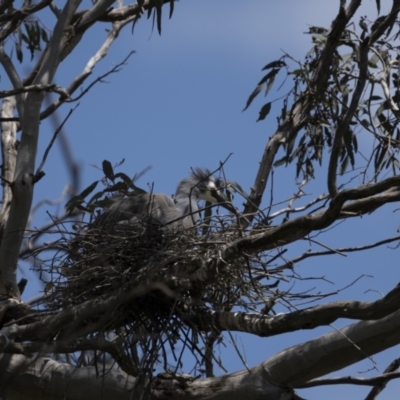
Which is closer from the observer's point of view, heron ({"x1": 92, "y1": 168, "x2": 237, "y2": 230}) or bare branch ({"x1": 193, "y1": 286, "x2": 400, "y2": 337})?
bare branch ({"x1": 193, "y1": 286, "x2": 400, "y2": 337})

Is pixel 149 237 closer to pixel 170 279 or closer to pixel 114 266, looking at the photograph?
pixel 114 266

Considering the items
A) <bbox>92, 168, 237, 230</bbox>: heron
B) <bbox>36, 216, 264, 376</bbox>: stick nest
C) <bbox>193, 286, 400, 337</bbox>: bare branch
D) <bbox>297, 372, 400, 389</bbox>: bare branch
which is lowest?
<bbox>297, 372, 400, 389</bbox>: bare branch

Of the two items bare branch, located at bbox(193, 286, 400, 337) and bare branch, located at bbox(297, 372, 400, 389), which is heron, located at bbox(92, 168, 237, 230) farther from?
bare branch, located at bbox(297, 372, 400, 389)

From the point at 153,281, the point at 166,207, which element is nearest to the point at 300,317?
the point at 153,281

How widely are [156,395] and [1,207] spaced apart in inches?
84.8

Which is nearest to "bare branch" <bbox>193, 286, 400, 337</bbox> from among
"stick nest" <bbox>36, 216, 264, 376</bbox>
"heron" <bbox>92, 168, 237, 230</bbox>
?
"stick nest" <bbox>36, 216, 264, 376</bbox>

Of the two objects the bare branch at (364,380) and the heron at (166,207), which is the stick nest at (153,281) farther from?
the bare branch at (364,380)

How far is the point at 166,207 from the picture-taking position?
6.00m

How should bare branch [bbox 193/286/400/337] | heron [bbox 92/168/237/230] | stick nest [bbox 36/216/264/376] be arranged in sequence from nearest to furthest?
1. bare branch [bbox 193/286/400/337]
2. stick nest [bbox 36/216/264/376]
3. heron [bbox 92/168/237/230]

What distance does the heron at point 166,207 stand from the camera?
4.82 m

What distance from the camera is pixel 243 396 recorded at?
3936mm

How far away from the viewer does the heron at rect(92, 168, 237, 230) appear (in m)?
4.82

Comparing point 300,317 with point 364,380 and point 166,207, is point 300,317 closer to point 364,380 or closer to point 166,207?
point 364,380

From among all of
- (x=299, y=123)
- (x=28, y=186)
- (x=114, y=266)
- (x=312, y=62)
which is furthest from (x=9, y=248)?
(x=312, y=62)
